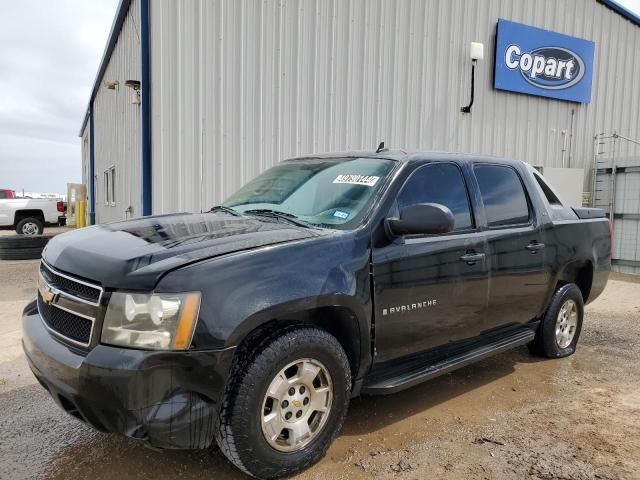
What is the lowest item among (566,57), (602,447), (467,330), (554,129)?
(602,447)

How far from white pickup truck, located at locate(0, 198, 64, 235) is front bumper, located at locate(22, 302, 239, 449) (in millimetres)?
17663

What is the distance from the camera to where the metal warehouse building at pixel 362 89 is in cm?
803

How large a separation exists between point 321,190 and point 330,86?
6.17m

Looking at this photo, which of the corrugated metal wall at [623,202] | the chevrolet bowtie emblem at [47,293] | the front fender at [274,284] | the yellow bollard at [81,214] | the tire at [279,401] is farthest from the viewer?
the yellow bollard at [81,214]

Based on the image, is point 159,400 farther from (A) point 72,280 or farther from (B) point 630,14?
(B) point 630,14

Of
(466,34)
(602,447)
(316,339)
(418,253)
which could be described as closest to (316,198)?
(418,253)

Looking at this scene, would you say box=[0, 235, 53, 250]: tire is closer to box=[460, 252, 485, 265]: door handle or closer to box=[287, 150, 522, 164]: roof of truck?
box=[287, 150, 522, 164]: roof of truck

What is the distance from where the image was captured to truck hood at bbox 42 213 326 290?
92.7 inches

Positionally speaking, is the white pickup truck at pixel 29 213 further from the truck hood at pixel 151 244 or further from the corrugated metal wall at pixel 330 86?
the truck hood at pixel 151 244

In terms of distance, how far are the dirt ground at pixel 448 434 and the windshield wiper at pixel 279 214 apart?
1.37 metres

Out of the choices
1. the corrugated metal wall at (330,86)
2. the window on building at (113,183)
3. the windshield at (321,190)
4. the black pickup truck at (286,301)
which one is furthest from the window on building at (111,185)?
the black pickup truck at (286,301)

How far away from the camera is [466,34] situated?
1055cm

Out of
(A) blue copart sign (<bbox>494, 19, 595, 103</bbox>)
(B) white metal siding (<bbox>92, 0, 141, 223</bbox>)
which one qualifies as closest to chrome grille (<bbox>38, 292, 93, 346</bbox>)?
(B) white metal siding (<bbox>92, 0, 141, 223</bbox>)

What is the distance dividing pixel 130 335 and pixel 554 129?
11923mm
